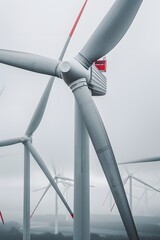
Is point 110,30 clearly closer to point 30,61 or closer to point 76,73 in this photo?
point 76,73

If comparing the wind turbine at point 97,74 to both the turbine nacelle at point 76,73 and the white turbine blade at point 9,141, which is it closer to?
the turbine nacelle at point 76,73

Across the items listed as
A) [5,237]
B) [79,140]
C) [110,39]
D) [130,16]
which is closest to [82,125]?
[79,140]

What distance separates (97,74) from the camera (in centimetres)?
1903

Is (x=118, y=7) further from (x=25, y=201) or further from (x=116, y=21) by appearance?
(x=25, y=201)

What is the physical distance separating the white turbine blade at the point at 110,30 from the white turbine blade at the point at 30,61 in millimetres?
1487

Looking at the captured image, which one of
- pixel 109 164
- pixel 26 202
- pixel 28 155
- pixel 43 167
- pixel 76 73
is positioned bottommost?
pixel 109 164

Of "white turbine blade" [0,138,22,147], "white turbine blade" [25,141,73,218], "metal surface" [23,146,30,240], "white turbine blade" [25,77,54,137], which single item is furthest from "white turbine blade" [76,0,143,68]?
"white turbine blade" [0,138,22,147]

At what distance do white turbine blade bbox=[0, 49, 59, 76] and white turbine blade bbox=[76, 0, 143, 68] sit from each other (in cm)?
149

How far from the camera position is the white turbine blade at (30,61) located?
18047 millimetres

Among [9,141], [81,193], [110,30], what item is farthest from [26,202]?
[110,30]

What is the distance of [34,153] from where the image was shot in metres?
31.6

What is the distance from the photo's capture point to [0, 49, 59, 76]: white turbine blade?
1805 centimetres

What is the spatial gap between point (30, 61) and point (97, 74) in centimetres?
365

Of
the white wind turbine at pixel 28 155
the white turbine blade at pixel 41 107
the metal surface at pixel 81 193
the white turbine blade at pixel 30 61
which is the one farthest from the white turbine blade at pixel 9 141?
the metal surface at pixel 81 193
